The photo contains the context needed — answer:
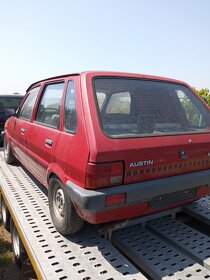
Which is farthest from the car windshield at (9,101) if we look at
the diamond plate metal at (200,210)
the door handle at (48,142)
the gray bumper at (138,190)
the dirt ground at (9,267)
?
the gray bumper at (138,190)

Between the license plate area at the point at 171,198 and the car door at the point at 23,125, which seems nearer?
the license plate area at the point at 171,198

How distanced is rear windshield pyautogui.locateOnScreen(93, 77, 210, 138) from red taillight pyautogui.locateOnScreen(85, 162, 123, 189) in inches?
10.3

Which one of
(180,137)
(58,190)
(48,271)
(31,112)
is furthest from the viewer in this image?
(31,112)

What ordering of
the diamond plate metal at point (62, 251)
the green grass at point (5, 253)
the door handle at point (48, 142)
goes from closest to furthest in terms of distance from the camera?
the diamond plate metal at point (62, 251), the door handle at point (48, 142), the green grass at point (5, 253)

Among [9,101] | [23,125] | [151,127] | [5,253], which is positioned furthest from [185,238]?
[9,101]

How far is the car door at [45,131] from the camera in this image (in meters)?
2.87

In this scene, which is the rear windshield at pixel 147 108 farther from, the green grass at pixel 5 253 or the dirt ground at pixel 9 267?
the green grass at pixel 5 253

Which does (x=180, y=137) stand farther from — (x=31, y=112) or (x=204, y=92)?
(x=204, y=92)

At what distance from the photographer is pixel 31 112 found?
3826 millimetres

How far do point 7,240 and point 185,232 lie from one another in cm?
248

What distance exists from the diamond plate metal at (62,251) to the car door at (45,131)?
396 mm

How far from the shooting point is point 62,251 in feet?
7.45

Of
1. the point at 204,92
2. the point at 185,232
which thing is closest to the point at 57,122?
the point at 185,232

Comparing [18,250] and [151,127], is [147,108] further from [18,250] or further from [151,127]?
[18,250]
